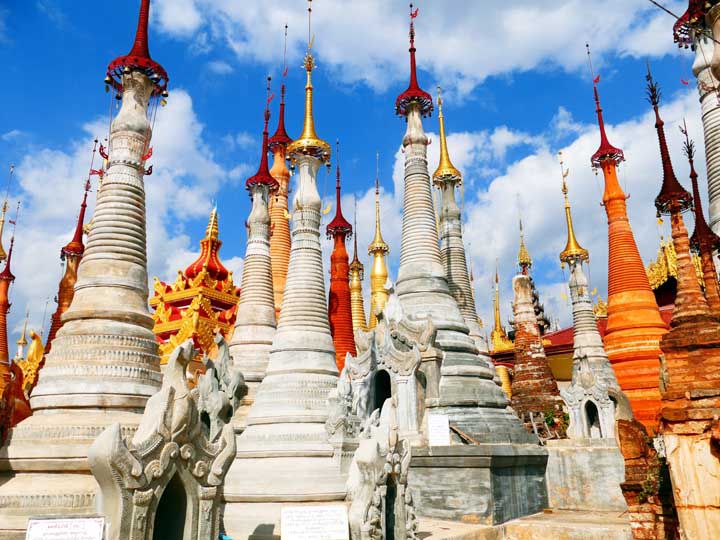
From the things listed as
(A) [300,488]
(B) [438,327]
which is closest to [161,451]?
(A) [300,488]

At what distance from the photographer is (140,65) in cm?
1211

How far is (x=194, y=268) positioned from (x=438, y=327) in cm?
1761

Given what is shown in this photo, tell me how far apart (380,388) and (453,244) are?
11.3 meters

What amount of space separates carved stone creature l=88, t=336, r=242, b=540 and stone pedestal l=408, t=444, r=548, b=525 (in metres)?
7.21

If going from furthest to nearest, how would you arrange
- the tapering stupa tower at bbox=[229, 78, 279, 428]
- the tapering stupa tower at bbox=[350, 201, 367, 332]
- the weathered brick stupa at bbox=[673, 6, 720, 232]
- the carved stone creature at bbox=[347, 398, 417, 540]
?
the tapering stupa tower at bbox=[350, 201, 367, 332] < the weathered brick stupa at bbox=[673, 6, 720, 232] < the tapering stupa tower at bbox=[229, 78, 279, 428] < the carved stone creature at bbox=[347, 398, 417, 540]

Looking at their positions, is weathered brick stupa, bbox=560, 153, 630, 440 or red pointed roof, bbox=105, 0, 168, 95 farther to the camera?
weathered brick stupa, bbox=560, 153, 630, 440

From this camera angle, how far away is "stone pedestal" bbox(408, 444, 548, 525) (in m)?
13.8

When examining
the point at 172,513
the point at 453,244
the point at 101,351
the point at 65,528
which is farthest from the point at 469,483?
the point at 453,244

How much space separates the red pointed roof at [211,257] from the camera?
31203 millimetres

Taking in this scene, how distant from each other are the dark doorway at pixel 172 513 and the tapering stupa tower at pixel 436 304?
889 centimetres

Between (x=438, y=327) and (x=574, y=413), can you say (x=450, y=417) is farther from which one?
(x=574, y=413)

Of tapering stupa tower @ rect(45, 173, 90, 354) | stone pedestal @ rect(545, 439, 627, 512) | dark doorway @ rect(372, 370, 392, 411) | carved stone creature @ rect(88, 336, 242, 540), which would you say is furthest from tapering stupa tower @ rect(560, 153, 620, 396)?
tapering stupa tower @ rect(45, 173, 90, 354)

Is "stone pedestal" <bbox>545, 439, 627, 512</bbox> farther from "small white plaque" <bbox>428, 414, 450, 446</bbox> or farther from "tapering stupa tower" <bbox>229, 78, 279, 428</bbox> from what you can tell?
"tapering stupa tower" <bbox>229, 78, 279, 428</bbox>

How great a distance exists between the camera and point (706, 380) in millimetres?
9445
